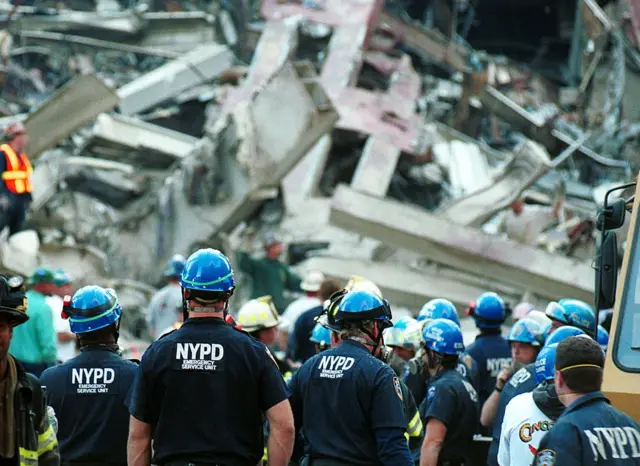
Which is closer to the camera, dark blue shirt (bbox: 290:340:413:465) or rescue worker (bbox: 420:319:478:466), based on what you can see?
dark blue shirt (bbox: 290:340:413:465)

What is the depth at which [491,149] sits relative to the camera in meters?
21.3

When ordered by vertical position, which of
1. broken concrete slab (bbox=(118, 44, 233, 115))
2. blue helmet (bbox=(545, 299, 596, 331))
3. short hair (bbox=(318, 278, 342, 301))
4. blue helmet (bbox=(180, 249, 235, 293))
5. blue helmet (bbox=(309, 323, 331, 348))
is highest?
broken concrete slab (bbox=(118, 44, 233, 115))

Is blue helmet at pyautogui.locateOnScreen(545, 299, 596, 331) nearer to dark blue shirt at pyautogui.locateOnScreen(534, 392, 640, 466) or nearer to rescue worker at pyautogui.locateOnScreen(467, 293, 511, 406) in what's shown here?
rescue worker at pyautogui.locateOnScreen(467, 293, 511, 406)

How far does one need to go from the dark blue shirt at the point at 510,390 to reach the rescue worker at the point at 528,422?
0.73 meters

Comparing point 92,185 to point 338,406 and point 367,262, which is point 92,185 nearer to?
point 367,262

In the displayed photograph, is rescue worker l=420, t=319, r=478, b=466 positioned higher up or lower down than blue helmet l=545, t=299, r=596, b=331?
lower down

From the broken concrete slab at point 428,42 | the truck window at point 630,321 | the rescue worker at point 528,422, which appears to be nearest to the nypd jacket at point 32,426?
the rescue worker at point 528,422

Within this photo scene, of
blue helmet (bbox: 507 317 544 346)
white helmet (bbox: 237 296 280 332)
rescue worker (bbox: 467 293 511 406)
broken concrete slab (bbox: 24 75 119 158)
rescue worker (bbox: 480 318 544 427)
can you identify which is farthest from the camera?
broken concrete slab (bbox: 24 75 119 158)

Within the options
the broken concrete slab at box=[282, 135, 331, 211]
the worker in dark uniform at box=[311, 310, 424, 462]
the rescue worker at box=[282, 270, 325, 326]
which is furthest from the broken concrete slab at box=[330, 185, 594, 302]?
the worker in dark uniform at box=[311, 310, 424, 462]

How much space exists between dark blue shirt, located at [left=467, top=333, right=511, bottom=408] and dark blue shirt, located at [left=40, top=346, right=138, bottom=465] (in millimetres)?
3373

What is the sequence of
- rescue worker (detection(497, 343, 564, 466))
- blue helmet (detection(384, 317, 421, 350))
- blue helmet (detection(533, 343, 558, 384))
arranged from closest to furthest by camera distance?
rescue worker (detection(497, 343, 564, 466)), blue helmet (detection(533, 343, 558, 384)), blue helmet (detection(384, 317, 421, 350))

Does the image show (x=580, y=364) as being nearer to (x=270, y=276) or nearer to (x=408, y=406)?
(x=408, y=406)

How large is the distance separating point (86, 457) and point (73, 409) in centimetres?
24

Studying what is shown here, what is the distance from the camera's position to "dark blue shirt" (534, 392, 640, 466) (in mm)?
4508
